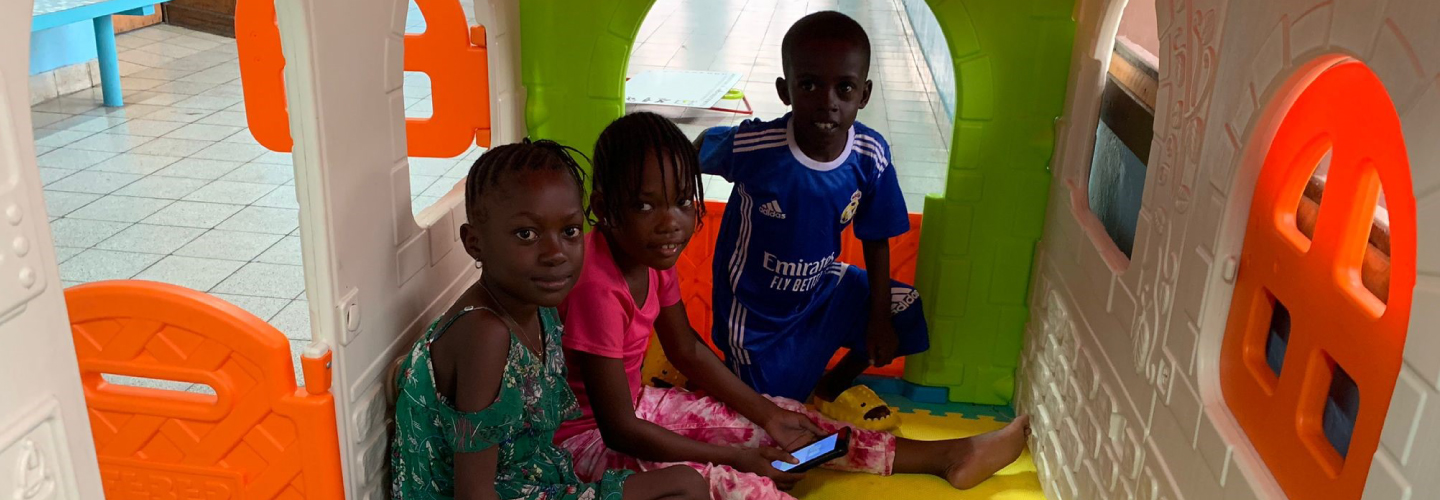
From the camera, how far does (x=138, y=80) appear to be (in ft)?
22.6

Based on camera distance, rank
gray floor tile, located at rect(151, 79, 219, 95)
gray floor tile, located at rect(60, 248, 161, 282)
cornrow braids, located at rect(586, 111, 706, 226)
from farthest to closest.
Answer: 1. gray floor tile, located at rect(151, 79, 219, 95)
2. gray floor tile, located at rect(60, 248, 161, 282)
3. cornrow braids, located at rect(586, 111, 706, 226)

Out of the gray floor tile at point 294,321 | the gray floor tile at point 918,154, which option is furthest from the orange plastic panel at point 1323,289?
the gray floor tile at point 918,154

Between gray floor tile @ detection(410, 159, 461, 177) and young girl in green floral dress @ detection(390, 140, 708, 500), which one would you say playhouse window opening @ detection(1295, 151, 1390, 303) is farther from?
gray floor tile @ detection(410, 159, 461, 177)

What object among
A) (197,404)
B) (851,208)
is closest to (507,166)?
(197,404)

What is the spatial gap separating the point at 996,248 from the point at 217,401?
1.91 m

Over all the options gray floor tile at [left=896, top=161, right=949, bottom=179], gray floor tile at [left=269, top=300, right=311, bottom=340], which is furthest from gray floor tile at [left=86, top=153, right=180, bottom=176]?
gray floor tile at [left=896, top=161, right=949, bottom=179]

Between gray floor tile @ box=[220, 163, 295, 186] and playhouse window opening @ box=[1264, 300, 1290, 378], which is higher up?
playhouse window opening @ box=[1264, 300, 1290, 378]

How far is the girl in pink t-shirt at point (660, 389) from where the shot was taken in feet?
6.23

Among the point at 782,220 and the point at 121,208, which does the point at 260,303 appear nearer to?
the point at 121,208

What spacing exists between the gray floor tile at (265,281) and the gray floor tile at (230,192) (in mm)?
875

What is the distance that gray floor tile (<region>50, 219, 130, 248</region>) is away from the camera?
13.1 feet

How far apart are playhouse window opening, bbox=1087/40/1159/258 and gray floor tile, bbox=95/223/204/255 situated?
11.4 feet

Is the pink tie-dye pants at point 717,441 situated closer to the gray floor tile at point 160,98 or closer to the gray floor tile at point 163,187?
the gray floor tile at point 163,187

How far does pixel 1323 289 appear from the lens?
128cm
